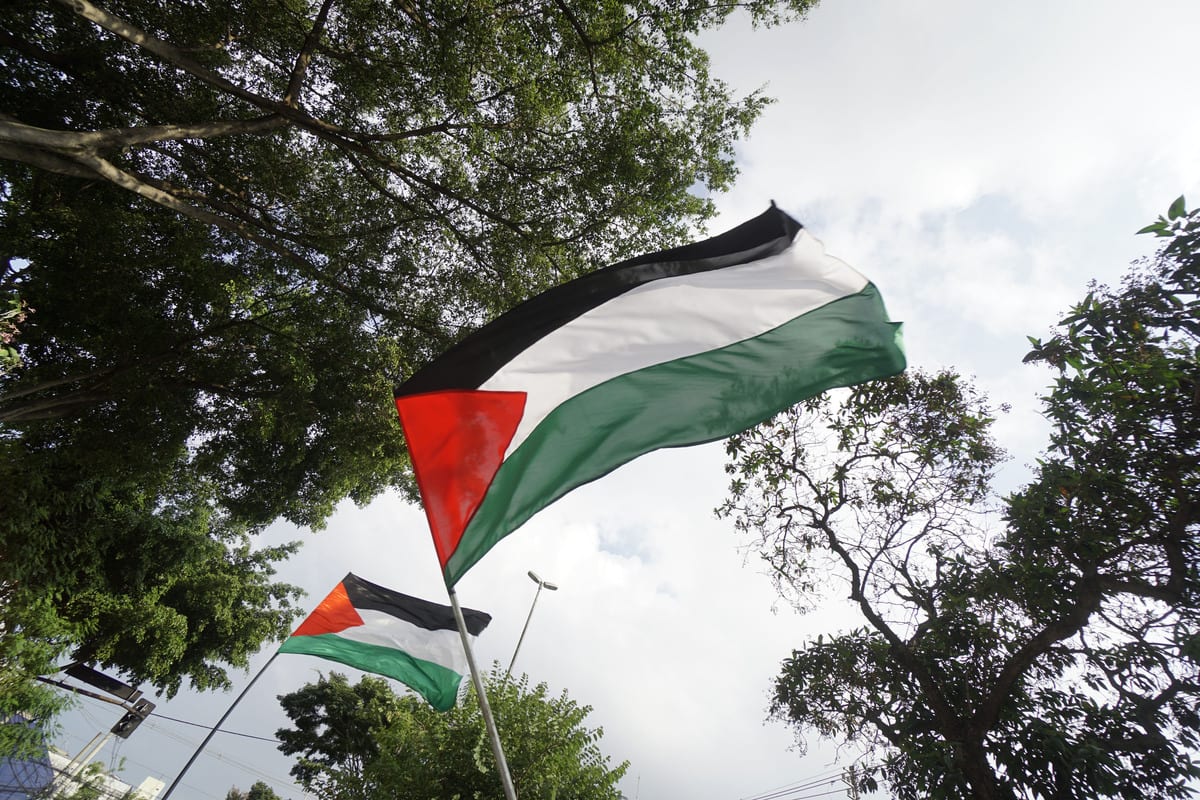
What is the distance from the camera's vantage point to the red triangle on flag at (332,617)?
307 inches

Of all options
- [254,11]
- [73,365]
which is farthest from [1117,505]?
[73,365]

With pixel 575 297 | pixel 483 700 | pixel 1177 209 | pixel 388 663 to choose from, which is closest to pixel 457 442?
pixel 575 297

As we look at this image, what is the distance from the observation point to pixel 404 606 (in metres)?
8.49

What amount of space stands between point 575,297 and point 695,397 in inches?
46.2

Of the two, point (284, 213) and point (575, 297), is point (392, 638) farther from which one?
point (284, 213)

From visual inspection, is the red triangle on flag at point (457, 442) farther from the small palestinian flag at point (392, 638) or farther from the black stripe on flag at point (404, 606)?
the black stripe on flag at point (404, 606)

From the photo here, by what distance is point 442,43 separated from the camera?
7.89 meters

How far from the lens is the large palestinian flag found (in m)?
3.60

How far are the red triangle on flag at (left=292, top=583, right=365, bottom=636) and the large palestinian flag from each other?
5.58m

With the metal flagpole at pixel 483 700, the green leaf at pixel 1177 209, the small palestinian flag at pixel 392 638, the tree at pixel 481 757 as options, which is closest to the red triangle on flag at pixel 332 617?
the small palestinian flag at pixel 392 638

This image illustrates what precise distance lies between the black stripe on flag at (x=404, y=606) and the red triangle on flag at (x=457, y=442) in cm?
508

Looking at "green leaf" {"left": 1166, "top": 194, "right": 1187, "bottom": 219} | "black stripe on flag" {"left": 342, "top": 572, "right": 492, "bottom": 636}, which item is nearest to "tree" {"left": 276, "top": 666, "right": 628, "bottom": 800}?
"black stripe on flag" {"left": 342, "top": 572, "right": 492, "bottom": 636}

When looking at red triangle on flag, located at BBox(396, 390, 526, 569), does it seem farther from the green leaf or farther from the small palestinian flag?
the green leaf

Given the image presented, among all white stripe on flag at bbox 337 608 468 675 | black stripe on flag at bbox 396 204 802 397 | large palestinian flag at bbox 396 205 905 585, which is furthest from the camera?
white stripe on flag at bbox 337 608 468 675
